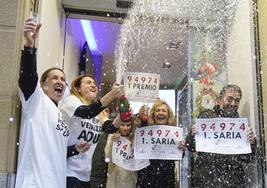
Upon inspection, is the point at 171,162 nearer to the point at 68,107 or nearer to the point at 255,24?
the point at 68,107

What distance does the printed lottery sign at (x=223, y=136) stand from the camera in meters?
2.68

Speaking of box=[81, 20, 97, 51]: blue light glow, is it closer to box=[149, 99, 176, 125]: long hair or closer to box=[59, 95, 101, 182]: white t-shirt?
box=[149, 99, 176, 125]: long hair

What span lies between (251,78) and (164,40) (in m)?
1.84

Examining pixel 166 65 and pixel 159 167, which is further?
pixel 166 65

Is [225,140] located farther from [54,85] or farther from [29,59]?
[29,59]

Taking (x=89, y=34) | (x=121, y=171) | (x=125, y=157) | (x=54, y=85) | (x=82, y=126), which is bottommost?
(x=121, y=171)

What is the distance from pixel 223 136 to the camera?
271 centimetres

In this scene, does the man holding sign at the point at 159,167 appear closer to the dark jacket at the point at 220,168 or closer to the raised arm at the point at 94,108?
the dark jacket at the point at 220,168

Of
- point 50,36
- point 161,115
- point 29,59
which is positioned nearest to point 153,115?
point 161,115

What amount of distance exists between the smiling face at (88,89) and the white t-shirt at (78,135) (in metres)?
0.15

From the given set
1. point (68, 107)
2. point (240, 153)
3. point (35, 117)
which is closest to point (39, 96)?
point (35, 117)

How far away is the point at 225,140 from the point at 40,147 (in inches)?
49.9

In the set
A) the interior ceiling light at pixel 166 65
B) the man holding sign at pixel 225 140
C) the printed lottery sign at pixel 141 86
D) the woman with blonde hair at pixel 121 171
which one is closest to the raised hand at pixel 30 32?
the printed lottery sign at pixel 141 86

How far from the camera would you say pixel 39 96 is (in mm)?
2006
